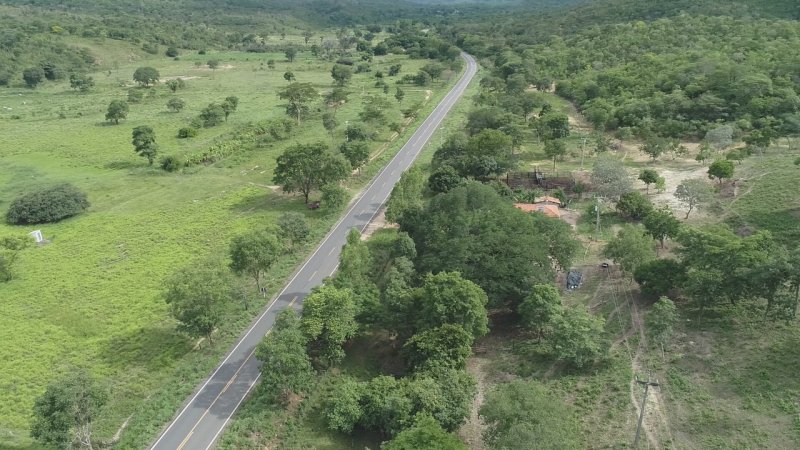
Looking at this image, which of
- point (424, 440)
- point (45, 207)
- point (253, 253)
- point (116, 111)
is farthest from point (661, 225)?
point (116, 111)

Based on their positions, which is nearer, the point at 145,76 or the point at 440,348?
the point at 440,348

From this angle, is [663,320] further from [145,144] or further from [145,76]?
[145,76]

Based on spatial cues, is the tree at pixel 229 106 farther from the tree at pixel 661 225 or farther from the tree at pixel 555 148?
the tree at pixel 661 225

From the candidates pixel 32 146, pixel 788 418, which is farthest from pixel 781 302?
pixel 32 146

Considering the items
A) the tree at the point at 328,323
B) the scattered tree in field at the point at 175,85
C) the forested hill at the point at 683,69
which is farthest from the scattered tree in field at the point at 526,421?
the scattered tree in field at the point at 175,85

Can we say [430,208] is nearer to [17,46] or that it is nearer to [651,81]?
[651,81]

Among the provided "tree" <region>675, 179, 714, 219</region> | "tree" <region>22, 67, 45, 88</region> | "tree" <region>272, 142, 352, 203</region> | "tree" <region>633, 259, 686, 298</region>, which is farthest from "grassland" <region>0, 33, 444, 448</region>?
"tree" <region>675, 179, 714, 219</region>
